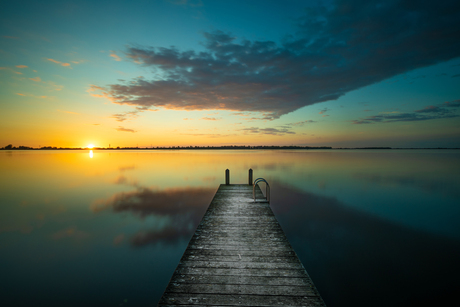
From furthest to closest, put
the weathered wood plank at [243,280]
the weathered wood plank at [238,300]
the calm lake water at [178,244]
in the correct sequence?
1. the calm lake water at [178,244]
2. the weathered wood plank at [243,280]
3. the weathered wood plank at [238,300]

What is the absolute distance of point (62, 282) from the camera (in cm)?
684

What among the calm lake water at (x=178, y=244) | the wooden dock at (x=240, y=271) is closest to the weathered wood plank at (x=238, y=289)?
the wooden dock at (x=240, y=271)

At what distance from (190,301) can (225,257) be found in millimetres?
1774

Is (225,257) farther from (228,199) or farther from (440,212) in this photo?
(440,212)

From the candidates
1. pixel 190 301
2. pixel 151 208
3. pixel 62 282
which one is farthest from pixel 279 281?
pixel 151 208

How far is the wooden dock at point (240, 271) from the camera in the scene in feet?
13.6

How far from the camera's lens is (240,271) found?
→ 5.01 metres

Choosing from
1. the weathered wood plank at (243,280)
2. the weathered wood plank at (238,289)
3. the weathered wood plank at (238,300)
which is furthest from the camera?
the weathered wood plank at (243,280)

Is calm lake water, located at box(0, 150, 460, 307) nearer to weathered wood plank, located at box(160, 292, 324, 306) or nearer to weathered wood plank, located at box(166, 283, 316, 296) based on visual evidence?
weathered wood plank, located at box(166, 283, 316, 296)

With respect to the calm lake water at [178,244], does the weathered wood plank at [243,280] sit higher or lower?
higher

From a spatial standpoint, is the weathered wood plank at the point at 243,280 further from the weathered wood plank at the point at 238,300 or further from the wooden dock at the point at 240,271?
the weathered wood plank at the point at 238,300

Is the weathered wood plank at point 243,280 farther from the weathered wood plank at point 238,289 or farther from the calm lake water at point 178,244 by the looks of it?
the calm lake water at point 178,244

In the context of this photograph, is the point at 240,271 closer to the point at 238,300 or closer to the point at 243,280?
the point at 243,280

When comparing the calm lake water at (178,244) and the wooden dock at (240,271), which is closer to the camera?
the wooden dock at (240,271)
